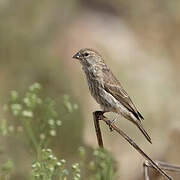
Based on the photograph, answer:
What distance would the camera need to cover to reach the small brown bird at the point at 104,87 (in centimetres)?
677

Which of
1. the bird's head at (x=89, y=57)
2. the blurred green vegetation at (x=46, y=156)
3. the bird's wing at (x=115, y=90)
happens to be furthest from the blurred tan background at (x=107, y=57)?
the blurred green vegetation at (x=46, y=156)

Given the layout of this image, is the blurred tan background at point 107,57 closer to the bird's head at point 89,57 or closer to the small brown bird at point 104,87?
the small brown bird at point 104,87

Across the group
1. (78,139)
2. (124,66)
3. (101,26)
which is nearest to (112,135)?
(78,139)

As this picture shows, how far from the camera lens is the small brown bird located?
6.77 meters

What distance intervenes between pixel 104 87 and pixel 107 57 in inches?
173

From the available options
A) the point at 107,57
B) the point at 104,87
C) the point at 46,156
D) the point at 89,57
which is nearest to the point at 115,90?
the point at 104,87

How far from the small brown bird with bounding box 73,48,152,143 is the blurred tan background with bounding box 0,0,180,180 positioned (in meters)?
0.95

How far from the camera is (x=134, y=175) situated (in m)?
8.98

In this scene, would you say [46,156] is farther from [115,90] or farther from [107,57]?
[107,57]

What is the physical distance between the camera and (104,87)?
6.87m

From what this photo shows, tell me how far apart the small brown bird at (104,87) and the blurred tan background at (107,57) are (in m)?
0.95

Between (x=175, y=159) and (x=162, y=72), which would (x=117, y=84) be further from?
(x=162, y=72)

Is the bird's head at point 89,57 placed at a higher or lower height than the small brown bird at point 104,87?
higher

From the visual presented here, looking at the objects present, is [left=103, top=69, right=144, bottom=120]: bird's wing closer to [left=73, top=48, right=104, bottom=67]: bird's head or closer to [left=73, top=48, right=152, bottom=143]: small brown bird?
[left=73, top=48, right=152, bottom=143]: small brown bird
